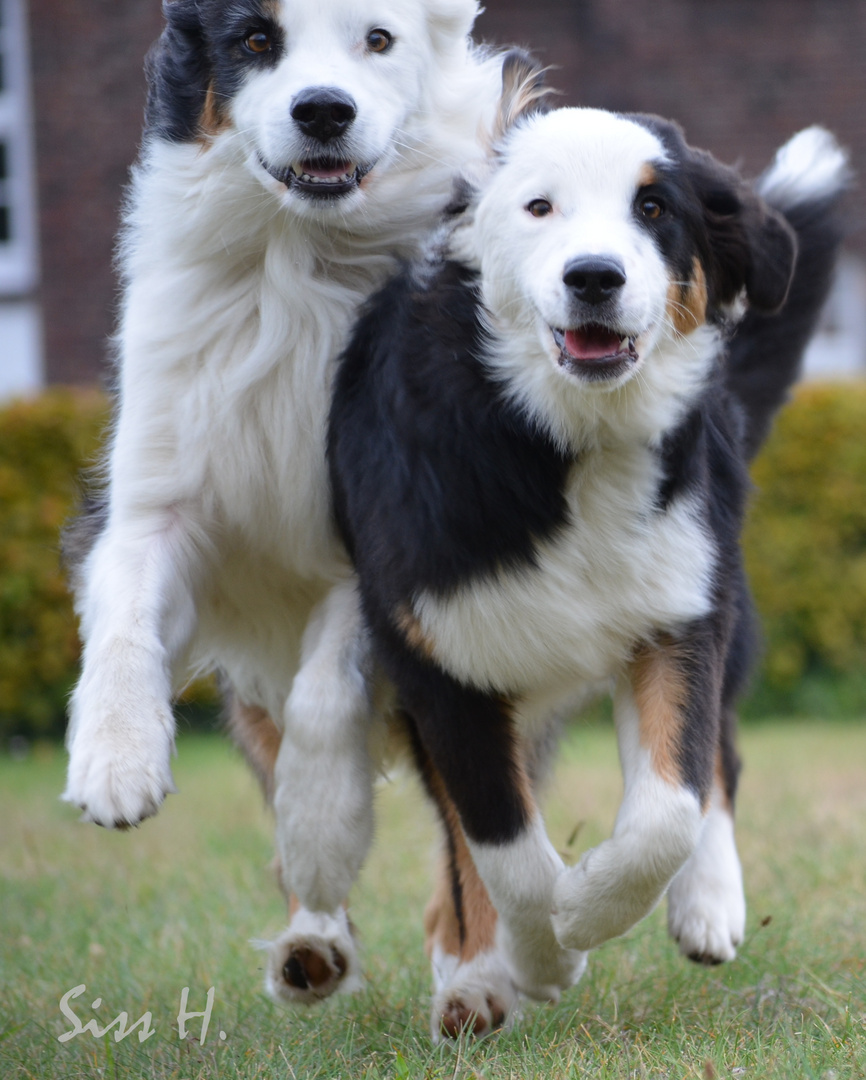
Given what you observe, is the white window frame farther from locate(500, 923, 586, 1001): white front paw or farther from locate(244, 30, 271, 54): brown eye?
locate(500, 923, 586, 1001): white front paw

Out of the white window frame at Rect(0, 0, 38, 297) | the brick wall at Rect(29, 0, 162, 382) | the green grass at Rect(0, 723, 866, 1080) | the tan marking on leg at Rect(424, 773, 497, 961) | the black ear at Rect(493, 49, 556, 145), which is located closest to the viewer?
the green grass at Rect(0, 723, 866, 1080)

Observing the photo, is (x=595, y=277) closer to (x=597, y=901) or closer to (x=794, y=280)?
(x=597, y=901)

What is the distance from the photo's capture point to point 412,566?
303 centimetres

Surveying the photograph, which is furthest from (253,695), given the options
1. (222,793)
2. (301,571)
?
(222,793)

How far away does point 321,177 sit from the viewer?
324 centimetres

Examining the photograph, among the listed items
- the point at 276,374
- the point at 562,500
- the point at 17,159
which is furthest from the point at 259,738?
the point at 17,159

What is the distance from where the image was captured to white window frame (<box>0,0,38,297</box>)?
1187cm

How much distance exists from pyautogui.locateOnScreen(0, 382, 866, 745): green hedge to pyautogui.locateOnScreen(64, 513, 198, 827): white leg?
18.3 ft

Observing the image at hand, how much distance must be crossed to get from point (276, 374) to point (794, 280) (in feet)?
5.23

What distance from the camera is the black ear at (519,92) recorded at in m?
3.34

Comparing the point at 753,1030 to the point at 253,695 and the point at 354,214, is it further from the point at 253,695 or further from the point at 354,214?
the point at 354,214

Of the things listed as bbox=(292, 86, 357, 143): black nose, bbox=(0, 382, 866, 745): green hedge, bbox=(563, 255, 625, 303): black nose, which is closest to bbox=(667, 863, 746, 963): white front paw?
bbox=(563, 255, 625, 303): black nose

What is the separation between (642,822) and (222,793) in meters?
5.05

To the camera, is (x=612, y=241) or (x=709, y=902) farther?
(x=709, y=902)
